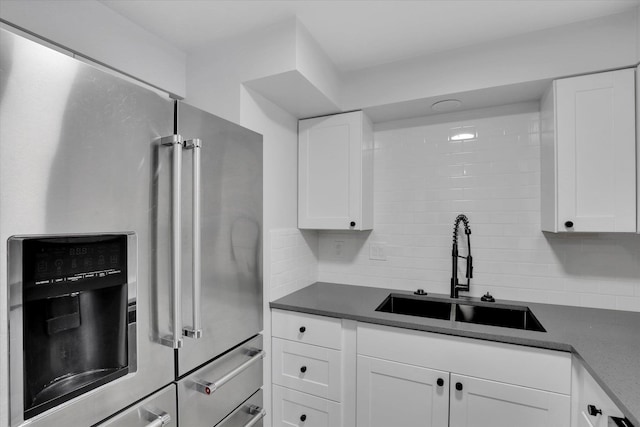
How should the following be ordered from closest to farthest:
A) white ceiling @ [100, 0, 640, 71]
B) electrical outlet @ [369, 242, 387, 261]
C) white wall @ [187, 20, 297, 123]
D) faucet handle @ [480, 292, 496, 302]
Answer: white ceiling @ [100, 0, 640, 71], white wall @ [187, 20, 297, 123], faucet handle @ [480, 292, 496, 302], electrical outlet @ [369, 242, 387, 261]

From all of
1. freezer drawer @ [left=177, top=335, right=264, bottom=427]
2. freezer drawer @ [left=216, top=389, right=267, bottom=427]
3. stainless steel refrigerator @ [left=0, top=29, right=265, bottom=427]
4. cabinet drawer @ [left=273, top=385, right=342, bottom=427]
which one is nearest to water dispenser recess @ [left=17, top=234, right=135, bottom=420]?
stainless steel refrigerator @ [left=0, top=29, right=265, bottom=427]

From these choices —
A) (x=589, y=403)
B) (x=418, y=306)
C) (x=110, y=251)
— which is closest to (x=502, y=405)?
(x=589, y=403)

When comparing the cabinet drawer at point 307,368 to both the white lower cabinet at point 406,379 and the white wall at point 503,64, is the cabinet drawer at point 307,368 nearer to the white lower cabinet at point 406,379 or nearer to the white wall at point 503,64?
the white lower cabinet at point 406,379

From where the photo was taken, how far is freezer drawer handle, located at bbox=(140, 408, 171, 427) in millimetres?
1008

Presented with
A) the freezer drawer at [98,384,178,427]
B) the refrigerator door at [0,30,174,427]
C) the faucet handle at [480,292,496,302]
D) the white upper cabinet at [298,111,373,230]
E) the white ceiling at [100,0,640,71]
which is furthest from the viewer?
the white upper cabinet at [298,111,373,230]

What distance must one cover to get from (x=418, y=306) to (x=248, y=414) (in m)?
1.22

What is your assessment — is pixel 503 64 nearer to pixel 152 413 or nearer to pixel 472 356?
pixel 472 356

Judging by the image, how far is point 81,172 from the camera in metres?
0.85

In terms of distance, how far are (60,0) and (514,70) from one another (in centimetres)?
215

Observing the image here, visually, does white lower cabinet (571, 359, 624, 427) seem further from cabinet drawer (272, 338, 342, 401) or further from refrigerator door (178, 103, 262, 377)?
refrigerator door (178, 103, 262, 377)

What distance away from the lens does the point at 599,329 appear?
1480mm

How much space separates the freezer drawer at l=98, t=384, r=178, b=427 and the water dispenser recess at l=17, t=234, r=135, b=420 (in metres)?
0.12

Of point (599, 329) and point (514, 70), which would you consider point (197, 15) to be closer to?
point (514, 70)

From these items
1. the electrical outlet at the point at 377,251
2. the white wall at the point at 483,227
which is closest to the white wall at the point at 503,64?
the white wall at the point at 483,227
